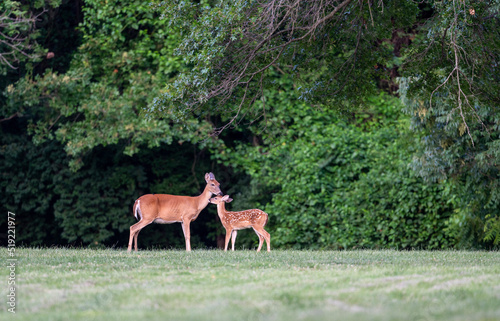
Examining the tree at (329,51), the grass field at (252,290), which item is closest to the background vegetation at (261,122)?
the tree at (329,51)

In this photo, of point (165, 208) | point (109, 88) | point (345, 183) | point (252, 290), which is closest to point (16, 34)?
point (109, 88)

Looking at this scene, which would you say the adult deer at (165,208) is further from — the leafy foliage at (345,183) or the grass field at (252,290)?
the leafy foliage at (345,183)

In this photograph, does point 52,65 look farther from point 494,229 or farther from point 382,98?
point 494,229

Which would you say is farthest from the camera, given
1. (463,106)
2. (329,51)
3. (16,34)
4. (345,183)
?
(16,34)

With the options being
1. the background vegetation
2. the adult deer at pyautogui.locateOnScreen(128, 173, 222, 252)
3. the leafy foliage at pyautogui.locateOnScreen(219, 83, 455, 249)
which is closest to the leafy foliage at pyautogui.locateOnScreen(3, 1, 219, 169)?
the background vegetation

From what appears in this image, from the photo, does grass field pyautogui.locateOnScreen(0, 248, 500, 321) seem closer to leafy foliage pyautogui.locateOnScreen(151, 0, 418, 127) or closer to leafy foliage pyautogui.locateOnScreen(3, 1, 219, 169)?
leafy foliage pyautogui.locateOnScreen(151, 0, 418, 127)

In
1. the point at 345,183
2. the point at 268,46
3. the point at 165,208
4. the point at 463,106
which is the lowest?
the point at 165,208

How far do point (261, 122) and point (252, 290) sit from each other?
11040 millimetres

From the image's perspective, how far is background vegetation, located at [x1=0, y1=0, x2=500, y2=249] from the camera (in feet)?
34.4

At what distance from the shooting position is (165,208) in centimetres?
1242

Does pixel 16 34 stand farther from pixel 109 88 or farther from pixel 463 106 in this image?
pixel 463 106

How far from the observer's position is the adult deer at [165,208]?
40.3 ft

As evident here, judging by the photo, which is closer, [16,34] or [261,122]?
[261,122]

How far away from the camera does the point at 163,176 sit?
2188 centimetres
